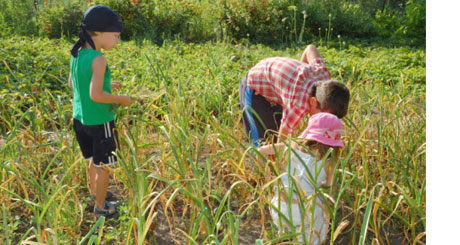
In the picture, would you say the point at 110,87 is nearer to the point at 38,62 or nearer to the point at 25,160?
the point at 25,160

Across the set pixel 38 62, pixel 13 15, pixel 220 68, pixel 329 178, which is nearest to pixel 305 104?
pixel 329 178

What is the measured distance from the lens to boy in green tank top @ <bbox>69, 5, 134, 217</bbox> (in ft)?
7.49

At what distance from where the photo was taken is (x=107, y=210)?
8.10 ft

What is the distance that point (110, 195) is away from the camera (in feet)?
8.82

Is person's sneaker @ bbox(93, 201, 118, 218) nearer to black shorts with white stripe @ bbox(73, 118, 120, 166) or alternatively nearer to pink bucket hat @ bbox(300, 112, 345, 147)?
black shorts with white stripe @ bbox(73, 118, 120, 166)

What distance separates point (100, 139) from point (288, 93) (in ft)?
3.47

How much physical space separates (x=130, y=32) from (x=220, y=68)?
3531 millimetres

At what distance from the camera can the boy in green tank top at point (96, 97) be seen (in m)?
2.28

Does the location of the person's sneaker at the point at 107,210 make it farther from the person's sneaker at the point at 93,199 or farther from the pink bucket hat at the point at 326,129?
the pink bucket hat at the point at 326,129

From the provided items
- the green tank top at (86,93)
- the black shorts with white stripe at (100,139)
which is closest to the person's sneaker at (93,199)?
the black shorts with white stripe at (100,139)

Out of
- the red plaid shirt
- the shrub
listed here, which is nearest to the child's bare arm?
the red plaid shirt

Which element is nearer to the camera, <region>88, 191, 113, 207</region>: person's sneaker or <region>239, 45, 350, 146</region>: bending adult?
<region>239, 45, 350, 146</region>: bending adult

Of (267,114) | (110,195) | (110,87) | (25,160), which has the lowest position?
(110,195)

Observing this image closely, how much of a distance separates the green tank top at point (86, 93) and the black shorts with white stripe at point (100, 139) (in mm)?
33
